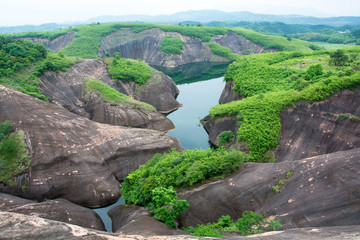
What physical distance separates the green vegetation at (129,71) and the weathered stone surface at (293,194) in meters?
35.0

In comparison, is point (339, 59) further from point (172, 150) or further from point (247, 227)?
point (247, 227)

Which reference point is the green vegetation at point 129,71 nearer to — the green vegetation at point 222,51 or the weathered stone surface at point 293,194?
the weathered stone surface at point 293,194

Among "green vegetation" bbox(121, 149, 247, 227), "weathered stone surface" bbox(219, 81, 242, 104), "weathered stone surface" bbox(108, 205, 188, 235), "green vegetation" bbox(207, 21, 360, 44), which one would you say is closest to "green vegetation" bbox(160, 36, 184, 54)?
"weathered stone surface" bbox(219, 81, 242, 104)

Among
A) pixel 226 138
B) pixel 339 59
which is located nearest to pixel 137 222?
pixel 226 138

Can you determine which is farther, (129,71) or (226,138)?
(129,71)

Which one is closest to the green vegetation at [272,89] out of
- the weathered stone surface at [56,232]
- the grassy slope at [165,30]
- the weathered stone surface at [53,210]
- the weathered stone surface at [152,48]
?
the weathered stone surface at [56,232]

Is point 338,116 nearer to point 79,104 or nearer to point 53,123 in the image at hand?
point 53,123

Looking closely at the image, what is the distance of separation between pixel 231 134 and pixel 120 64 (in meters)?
30.6

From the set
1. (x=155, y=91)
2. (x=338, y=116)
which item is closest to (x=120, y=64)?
(x=155, y=91)

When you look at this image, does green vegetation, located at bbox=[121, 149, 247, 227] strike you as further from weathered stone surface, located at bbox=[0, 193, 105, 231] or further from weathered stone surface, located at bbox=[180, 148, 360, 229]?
weathered stone surface, located at bbox=[0, 193, 105, 231]

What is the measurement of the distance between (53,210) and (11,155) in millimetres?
7272

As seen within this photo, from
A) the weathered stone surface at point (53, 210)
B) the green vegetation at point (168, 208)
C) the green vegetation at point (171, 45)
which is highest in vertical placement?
the green vegetation at point (171, 45)

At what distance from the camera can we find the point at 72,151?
Result: 25.5 meters

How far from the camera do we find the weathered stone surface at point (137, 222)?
52.3 feet
